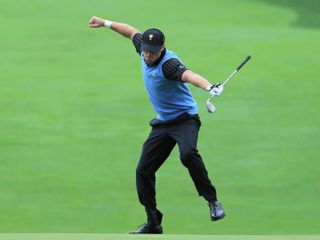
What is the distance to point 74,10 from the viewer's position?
19.5m

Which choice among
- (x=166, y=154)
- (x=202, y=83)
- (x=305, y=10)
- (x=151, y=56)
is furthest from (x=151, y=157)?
(x=305, y=10)

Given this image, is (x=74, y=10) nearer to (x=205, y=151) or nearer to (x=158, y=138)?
(x=205, y=151)

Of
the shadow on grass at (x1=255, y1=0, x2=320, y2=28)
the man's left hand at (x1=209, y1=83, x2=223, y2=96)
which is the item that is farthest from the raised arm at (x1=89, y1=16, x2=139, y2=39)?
the shadow on grass at (x1=255, y1=0, x2=320, y2=28)

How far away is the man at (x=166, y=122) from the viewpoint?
9133mm

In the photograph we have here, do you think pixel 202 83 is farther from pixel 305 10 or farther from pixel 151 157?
pixel 305 10

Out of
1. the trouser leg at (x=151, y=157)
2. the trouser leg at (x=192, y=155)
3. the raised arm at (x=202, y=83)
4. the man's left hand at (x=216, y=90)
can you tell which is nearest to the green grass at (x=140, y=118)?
the trouser leg at (x=151, y=157)

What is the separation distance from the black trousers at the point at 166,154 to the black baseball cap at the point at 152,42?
74 centimetres

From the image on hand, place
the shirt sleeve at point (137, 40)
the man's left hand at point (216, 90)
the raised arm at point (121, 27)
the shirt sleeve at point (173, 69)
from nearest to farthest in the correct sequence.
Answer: the man's left hand at point (216, 90)
the shirt sleeve at point (173, 69)
the shirt sleeve at point (137, 40)
the raised arm at point (121, 27)

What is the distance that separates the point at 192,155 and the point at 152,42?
1020 mm

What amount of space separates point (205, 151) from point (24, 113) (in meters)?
2.76

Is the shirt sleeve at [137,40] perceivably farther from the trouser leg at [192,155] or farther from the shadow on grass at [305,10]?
the shadow on grass at [305,10]

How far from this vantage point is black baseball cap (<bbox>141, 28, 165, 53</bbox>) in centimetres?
911

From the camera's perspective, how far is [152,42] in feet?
30.0

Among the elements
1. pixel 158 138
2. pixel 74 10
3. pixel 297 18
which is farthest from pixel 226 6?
pixel 158 138
